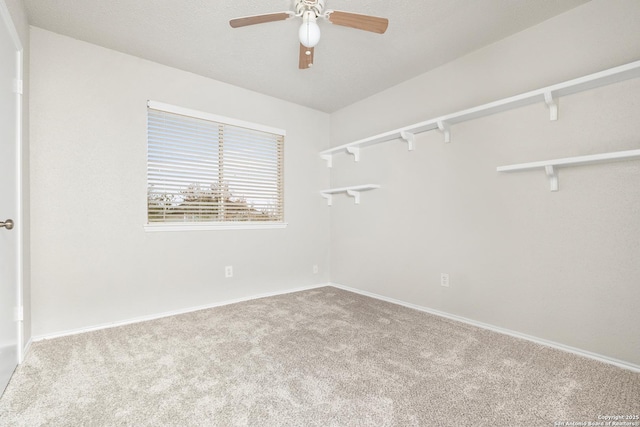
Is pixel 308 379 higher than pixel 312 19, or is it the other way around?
pixel 312 19

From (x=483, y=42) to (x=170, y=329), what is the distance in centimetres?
364

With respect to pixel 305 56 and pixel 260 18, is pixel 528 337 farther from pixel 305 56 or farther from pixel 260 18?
pixel 260 18

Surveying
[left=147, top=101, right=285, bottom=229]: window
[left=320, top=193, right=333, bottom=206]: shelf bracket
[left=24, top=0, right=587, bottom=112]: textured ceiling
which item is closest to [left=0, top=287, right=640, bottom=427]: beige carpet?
[left=147, top=101, right=285, bottom=229]: window

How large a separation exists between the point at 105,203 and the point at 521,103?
3.56 meters

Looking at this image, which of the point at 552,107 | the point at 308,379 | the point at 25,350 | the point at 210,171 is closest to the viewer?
the point at 308,379

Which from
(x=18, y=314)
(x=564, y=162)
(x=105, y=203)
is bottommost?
(x=18, y=314)

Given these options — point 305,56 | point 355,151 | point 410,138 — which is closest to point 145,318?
point 305,56

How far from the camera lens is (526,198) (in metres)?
2.35

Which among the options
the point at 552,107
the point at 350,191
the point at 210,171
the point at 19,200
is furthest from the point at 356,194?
the point at 19,200

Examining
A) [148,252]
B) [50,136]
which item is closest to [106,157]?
[50,136]

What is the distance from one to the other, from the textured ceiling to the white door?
599 mm

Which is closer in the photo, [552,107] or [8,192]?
[8,192]

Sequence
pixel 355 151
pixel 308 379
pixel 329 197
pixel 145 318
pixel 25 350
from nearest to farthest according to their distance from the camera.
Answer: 1. pixel 308 379
2. pixel 25 350
3. pixel 145 318
4. pixel 355 151
5. pixel 329 197

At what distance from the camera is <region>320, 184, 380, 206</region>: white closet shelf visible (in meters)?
3.56
